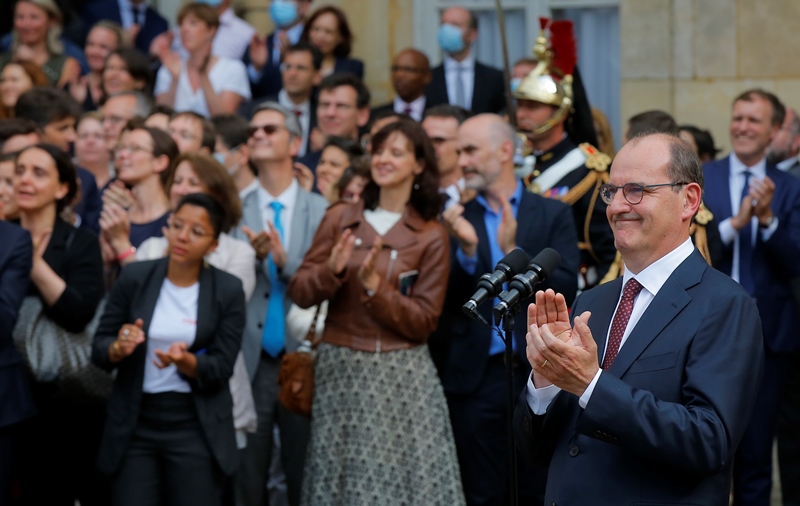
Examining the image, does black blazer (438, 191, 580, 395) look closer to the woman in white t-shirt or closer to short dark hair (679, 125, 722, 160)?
short dark hair (679, 125, 722, 160)

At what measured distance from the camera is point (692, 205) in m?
3.80

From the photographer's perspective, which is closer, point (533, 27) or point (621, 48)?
point (621, 48)

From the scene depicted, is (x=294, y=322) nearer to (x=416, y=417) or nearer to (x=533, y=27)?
(x=416, y=417)

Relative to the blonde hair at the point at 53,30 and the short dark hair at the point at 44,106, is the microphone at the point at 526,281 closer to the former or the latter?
the short dark hair at the point at 44,106

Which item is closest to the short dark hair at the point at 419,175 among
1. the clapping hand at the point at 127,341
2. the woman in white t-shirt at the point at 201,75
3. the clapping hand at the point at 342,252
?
the clapping hand at the point at 342,252

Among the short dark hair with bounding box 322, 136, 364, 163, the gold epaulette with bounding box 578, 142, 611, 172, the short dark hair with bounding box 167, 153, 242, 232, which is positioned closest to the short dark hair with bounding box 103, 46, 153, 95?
the short dark hair with bounding box 322, 136, 364, 163

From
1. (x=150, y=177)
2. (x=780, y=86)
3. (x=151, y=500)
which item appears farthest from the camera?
(x=780, y=86)

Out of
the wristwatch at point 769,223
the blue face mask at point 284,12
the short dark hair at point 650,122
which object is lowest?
the wristwatch at point 769,223

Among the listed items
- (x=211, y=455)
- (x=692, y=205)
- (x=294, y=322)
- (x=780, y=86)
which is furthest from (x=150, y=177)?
(x=780, y=86)

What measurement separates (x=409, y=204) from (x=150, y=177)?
1.76m

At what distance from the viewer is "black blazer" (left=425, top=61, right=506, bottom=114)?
398 inches

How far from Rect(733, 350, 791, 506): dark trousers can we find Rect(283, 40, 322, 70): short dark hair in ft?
14.4

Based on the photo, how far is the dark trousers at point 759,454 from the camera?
23.5 feet

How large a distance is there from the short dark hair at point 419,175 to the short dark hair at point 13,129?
95.5 inches
